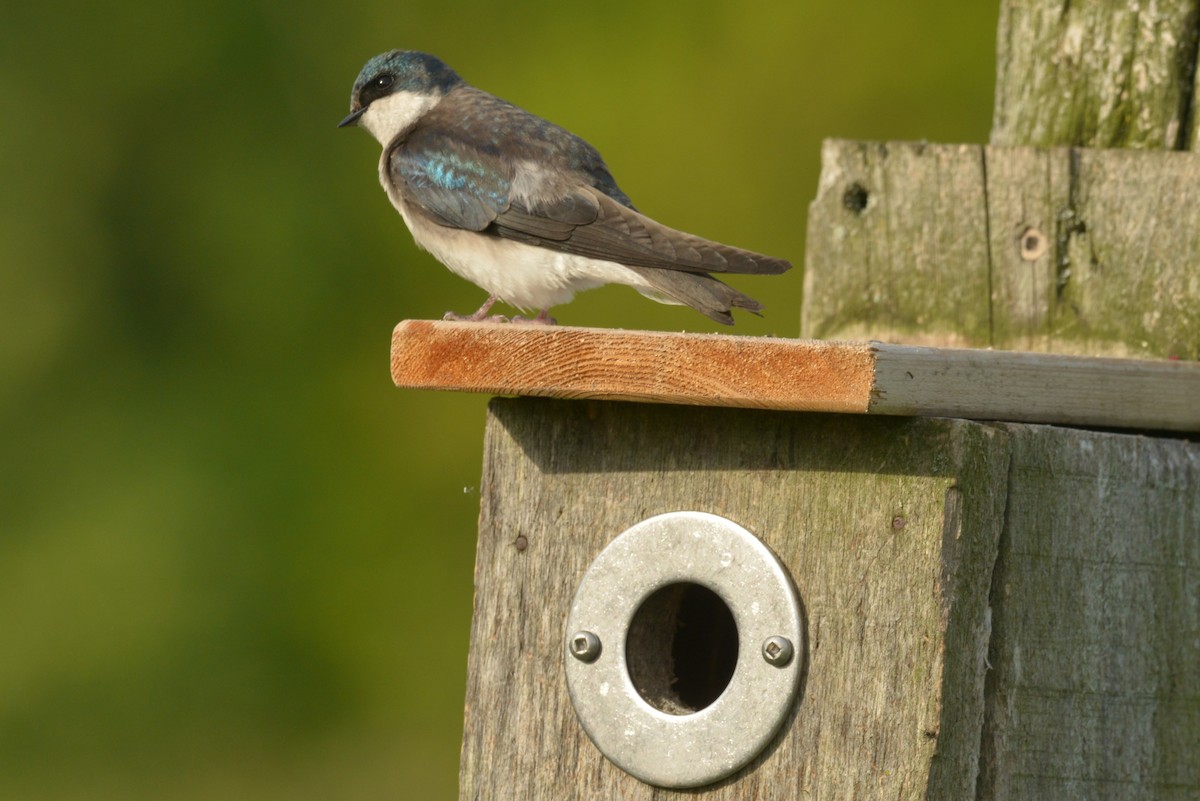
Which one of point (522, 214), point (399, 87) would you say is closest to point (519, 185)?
point (522, 214)

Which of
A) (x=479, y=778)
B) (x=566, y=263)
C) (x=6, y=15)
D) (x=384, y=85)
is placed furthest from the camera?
(x=6, y=15)

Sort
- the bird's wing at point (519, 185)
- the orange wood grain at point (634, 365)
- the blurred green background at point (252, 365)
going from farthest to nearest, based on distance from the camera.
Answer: the blurred green background at point (252, 365) < the bird's wing at point (519, 185) < the orange wood grain at point (634, 365)

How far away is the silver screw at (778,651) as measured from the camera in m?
2.21

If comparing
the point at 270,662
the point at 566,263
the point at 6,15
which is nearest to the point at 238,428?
the point at 270,662

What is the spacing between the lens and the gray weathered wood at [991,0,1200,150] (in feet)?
10.0

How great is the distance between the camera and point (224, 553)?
6.02 m

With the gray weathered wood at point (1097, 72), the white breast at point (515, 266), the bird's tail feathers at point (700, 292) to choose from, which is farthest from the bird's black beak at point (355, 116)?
the gray weathered wood at point (1097, 72)

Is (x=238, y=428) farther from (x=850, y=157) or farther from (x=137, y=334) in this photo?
(x=850, y=157)

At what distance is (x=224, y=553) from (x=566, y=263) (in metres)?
3.26

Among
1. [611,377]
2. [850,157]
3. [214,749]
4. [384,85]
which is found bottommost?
[214,749]

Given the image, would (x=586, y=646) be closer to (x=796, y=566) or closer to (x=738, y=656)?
(x=738, y=656)

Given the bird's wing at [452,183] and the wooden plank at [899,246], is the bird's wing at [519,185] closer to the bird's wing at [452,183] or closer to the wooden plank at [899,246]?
the bird's wing at [452,183]

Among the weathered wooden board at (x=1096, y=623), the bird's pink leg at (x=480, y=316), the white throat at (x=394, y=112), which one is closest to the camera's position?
the weathered wooden board at (x=1096, y=623)

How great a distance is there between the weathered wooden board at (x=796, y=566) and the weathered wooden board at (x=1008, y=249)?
0.90 meters
